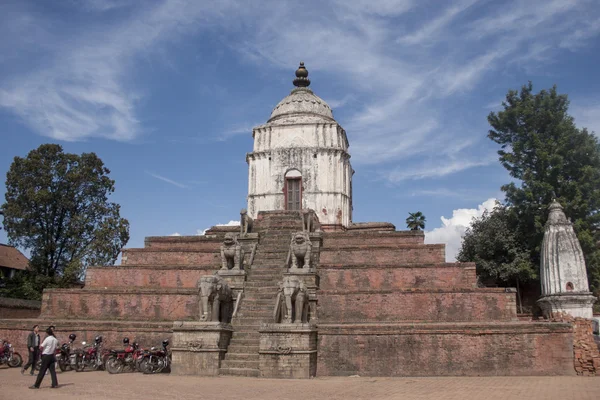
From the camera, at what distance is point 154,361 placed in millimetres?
16922

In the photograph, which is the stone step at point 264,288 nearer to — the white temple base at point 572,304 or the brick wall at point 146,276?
the brick wall at point 146,276

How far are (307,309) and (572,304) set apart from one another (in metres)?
10.4

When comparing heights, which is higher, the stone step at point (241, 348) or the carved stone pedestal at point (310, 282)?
the carved stone pedestal at point (310, 282)

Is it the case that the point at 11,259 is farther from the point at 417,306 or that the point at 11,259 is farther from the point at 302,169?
the point at 417,306

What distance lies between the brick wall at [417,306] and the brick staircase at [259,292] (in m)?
2.12

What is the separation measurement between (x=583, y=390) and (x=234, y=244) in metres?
12.5

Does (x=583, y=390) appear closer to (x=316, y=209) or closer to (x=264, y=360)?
(x=264, y=360)

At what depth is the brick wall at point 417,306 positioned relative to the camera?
1850 centimetres

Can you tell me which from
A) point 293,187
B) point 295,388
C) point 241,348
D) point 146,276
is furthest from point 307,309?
point 293,187

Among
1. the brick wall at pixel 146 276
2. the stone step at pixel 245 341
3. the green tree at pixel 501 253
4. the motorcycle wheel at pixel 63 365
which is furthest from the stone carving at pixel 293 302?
the green tree at pixel 501 253

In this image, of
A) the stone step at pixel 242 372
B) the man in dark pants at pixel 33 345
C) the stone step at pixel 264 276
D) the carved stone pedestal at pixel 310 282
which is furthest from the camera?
the stone step at pixel 264 276

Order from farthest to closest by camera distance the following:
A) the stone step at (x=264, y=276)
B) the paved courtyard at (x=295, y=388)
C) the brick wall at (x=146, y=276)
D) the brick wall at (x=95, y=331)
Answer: the brick wall at (x=146, y=276), the stone step at (x=264, y=276), the brick wall at (x=95, y=331), the paved courtyard at (x=295, y=388)

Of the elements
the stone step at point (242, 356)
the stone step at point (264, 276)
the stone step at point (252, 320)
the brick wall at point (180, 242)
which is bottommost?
the stone step at point (242, 356)

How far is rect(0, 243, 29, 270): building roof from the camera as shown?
47.2 meters
